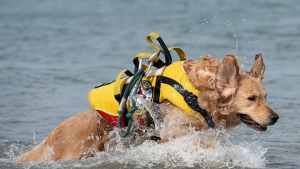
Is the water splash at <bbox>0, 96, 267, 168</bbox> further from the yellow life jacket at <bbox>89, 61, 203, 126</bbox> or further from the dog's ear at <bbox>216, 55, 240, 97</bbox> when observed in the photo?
the dog's ear at <bbox>216, 55, 240, 97</bbox>

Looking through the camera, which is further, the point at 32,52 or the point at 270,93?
the point at 32,52

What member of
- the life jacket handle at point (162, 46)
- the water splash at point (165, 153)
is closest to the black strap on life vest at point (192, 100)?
the water splash at point (165, 153)

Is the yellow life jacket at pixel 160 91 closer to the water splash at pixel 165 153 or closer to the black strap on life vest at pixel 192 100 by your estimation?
the black strap on life vest at pixel 192 100

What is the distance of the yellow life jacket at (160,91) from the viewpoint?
5543mm

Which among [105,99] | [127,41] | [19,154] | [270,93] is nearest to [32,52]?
[127,41]

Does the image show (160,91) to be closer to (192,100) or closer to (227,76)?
(192,100)

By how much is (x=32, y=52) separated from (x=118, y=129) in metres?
10.8

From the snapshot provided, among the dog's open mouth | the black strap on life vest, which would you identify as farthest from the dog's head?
the black strap on life vest

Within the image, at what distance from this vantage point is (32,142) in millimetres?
7605

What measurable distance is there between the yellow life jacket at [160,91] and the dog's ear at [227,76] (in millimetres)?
263

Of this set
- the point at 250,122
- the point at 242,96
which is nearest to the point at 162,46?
the point at 242,96

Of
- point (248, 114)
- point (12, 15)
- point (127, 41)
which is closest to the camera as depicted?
point (248, 114)

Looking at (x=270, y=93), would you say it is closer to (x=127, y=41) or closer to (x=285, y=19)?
(x=127, y=41)

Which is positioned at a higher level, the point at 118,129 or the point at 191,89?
the point at 191,89
